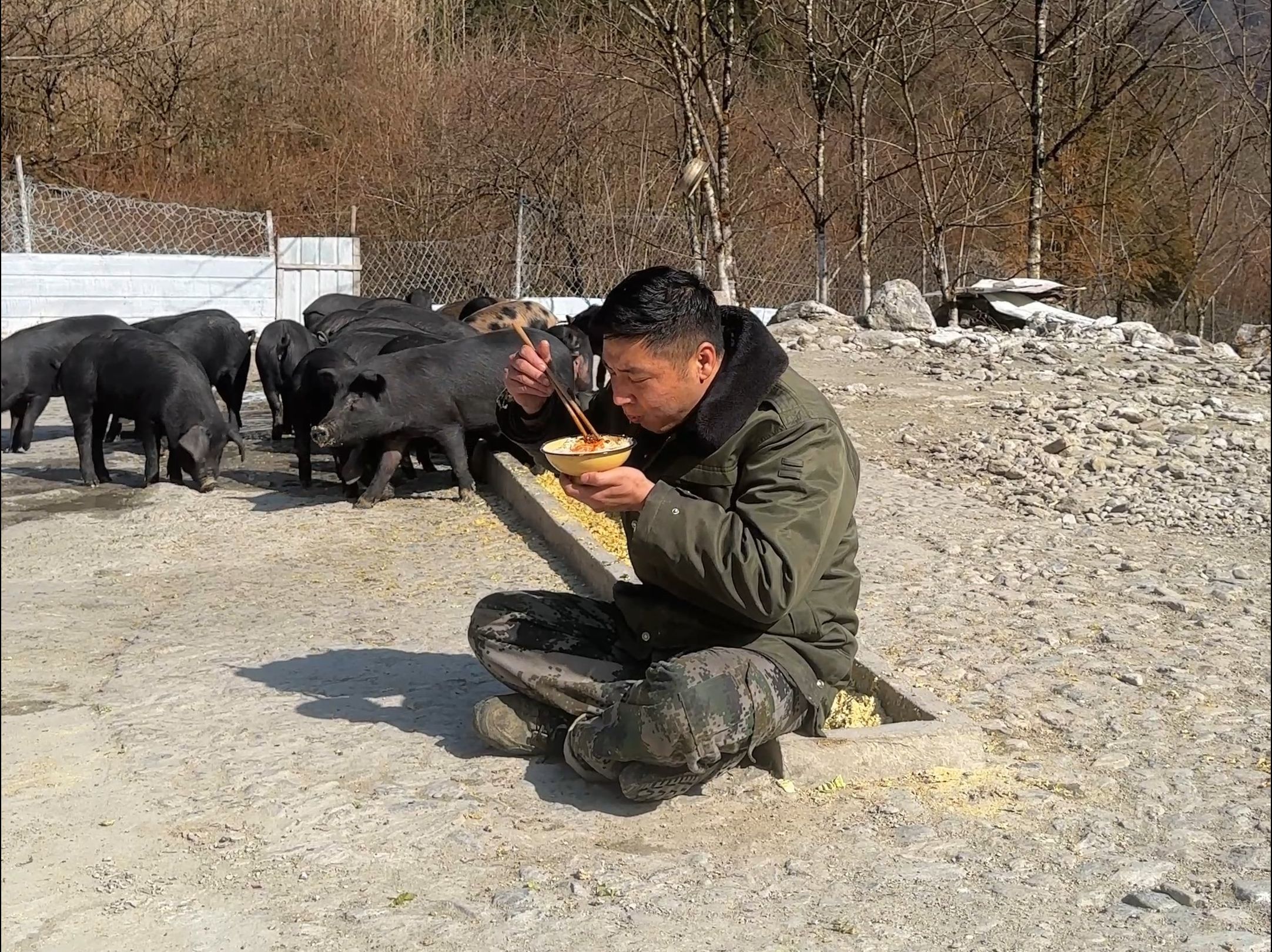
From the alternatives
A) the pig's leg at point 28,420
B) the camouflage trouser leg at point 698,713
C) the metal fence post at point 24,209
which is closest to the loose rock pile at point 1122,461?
the camouflage trouser leg at point 698,713

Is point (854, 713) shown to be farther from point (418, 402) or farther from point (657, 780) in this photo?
point (418, 402)

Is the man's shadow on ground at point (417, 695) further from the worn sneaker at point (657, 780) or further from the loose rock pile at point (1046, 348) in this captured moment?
the loose rock pile at point (1046, 348)

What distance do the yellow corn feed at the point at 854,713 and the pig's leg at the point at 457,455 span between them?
4.34 m

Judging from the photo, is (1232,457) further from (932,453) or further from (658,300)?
(658,300)

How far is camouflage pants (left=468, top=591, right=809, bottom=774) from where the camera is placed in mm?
3648

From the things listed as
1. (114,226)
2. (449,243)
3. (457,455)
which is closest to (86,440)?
Result: (457,455)

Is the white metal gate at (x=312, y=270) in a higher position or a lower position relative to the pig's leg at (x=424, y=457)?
higher

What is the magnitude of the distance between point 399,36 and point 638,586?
78.7 feet

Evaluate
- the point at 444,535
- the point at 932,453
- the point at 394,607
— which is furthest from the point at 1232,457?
the point at 394,607

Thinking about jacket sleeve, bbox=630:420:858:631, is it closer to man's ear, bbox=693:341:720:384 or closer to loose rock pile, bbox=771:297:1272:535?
man's ear, bbox=693:341:720:384

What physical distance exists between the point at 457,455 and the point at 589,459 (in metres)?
5.44

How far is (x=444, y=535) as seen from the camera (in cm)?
768

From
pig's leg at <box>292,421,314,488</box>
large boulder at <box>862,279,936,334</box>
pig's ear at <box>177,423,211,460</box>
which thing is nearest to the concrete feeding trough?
pig's leg at <box>292,421,314,488</box>

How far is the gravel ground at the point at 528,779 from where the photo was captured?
3336 mm
